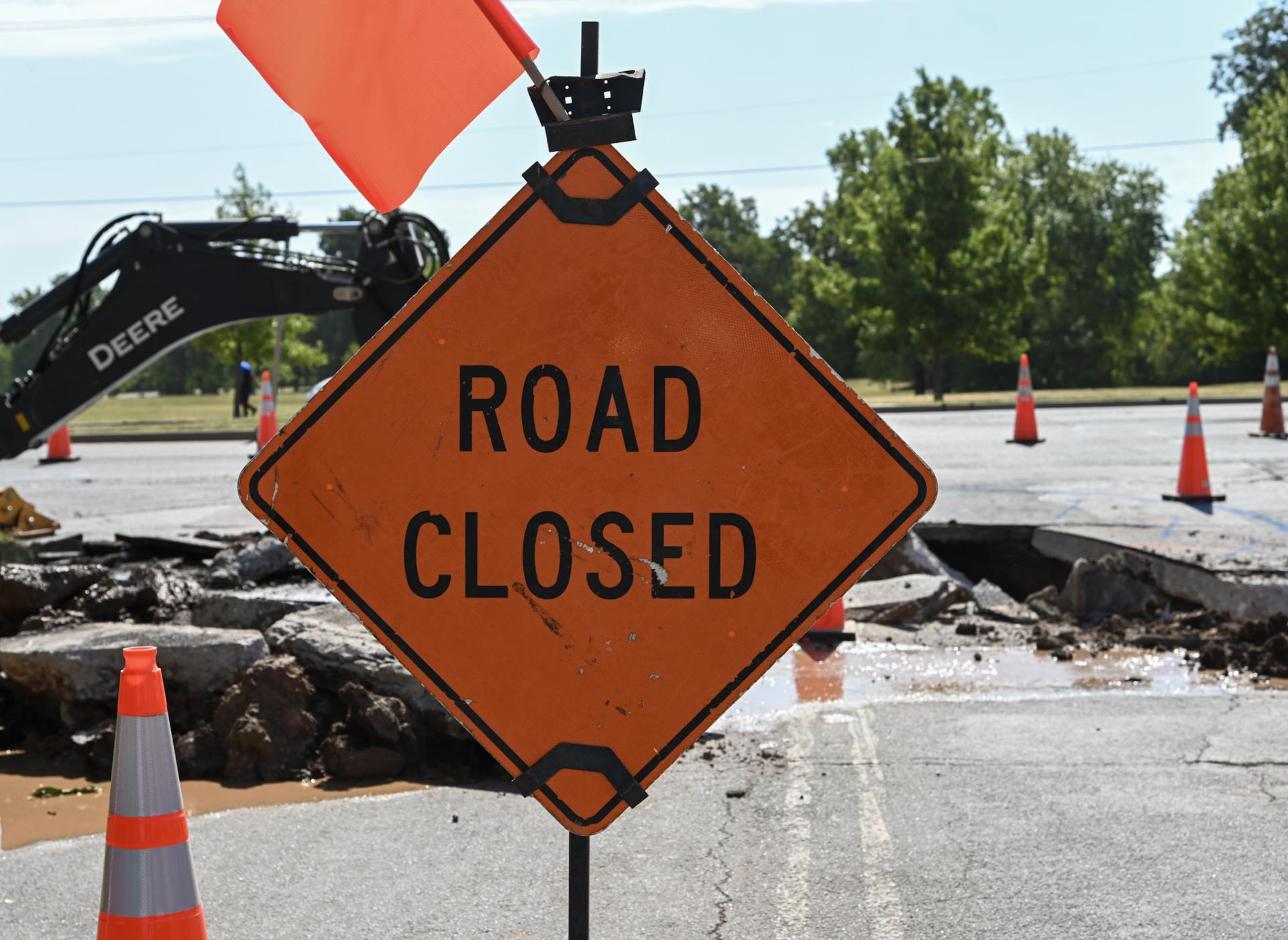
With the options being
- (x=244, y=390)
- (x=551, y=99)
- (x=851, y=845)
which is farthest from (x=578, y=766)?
(x=244, y=390)

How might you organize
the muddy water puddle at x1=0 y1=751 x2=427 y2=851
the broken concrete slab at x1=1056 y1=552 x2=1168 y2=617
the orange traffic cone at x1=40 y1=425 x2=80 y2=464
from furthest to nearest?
1. the orange traffic cone at x1=40 y1=425 x2=80 y2=464
2. the broken concrete slab at x1=1056 y1=552 x2=1168 y2=617
3. the muddy water puddle at x1=0 y1=751 x2=427 y2=851

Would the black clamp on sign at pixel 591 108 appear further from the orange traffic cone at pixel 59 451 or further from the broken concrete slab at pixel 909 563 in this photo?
the orange traffic cone at pixel 59 451

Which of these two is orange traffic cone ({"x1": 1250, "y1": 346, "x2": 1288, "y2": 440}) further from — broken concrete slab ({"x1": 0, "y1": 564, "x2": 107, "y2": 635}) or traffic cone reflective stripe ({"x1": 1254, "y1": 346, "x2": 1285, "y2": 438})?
broken concrete slab ({"x1": 0, "y1": 564, "x2": 107, "y2": 635})

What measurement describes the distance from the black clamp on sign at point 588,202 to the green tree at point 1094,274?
65899mm

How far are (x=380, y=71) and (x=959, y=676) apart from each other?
493 cm

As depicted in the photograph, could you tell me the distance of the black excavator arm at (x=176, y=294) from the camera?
938 centimetres

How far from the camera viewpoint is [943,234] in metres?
40.2

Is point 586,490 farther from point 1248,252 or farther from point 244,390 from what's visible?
point 1248,252

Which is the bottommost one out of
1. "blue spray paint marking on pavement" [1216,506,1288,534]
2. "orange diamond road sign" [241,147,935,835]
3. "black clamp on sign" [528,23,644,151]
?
"blue spray paint marking on pavement" [1216,506,1288,534]

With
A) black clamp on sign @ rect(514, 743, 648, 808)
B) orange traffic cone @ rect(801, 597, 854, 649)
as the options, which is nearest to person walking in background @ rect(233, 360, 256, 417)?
orange traffic cone @ rect(801, 597, 854, 649)

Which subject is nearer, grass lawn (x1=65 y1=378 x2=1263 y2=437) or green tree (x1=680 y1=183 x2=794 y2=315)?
grass lawn (x1=65 y1=378 x2=1263 y2=437)

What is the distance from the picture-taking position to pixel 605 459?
3.09 m

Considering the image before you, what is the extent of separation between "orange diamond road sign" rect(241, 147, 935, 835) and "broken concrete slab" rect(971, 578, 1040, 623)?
5.77 meters

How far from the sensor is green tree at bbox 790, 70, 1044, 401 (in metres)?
39.6
